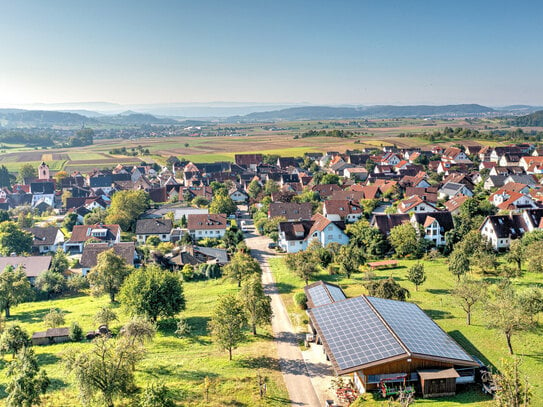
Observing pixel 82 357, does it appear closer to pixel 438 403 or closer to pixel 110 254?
pixel 438 403

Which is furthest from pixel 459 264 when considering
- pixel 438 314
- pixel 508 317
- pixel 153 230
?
pixel 153 230

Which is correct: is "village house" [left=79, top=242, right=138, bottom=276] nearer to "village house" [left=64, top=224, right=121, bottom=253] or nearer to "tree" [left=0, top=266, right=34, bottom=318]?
"village house" [left=64, top=224, right=121, bottom=253]

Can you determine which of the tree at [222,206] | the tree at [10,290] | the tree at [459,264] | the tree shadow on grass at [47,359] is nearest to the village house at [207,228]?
the tree at [222,206]

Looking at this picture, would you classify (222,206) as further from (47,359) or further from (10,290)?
(47,359)

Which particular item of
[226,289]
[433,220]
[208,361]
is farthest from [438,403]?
[433,220]

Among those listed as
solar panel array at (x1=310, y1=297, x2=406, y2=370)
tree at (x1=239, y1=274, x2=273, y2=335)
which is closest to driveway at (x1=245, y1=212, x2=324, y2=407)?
tree at (x1=239, y1=274, x2=273, y2=335)

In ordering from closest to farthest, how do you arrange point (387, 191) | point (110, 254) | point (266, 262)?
point (110, 254) → point (266, 262) → point (387, 191)
